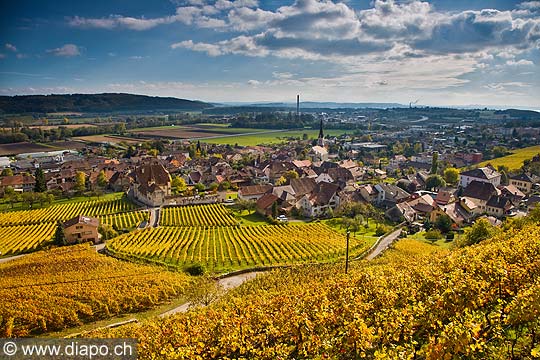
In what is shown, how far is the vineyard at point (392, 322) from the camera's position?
Answer: 714 centimetres

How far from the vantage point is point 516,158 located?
2689 inches

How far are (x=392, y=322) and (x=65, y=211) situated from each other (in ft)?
130

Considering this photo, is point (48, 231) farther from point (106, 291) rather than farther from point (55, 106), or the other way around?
point (55, 106)

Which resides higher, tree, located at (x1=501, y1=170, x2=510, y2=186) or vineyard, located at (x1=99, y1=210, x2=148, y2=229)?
tree, located at (x1=501, y1=170, x2=510, y2=186)

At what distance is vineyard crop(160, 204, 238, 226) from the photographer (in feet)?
114

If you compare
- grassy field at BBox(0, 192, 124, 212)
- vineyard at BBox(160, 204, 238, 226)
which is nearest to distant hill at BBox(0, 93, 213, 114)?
grassy field at BBox(0, 192, 124, 212)

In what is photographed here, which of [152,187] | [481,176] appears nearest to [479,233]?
[481,176]

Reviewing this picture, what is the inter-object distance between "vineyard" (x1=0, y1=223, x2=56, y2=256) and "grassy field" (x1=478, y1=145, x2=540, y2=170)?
65494 millimetres

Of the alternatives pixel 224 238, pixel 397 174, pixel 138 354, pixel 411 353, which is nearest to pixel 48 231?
pixel 224 238

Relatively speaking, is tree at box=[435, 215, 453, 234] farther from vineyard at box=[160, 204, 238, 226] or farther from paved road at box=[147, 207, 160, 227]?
paved road at box=[147, 207, 160, 227]

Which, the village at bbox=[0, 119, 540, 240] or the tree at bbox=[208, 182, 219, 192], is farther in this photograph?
the tree at bbox=[208, 182, 219, 192]

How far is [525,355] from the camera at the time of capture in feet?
22.2

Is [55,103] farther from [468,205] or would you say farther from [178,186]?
[468,205]

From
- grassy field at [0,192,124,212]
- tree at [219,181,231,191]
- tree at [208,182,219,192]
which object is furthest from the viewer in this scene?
tree at [219,181,231,191]
